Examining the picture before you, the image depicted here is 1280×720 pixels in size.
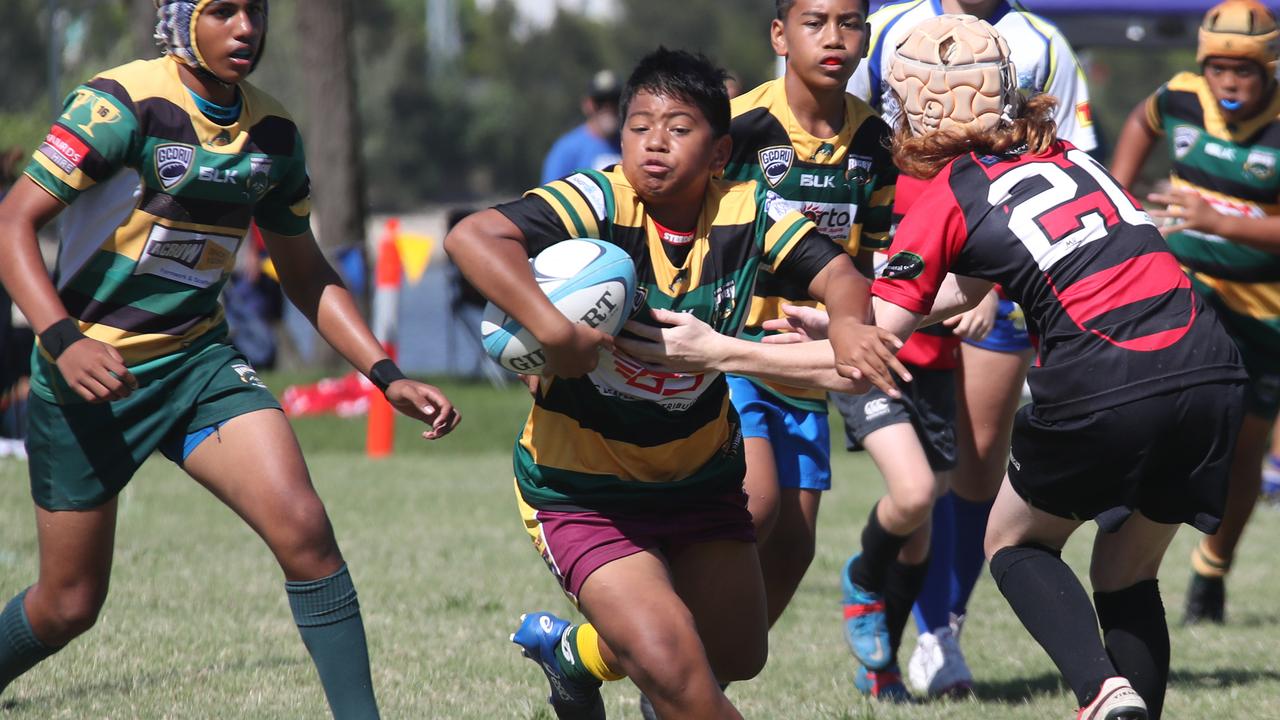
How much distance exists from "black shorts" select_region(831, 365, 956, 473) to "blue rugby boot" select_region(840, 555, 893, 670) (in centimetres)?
53

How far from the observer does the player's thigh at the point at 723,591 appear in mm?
3883

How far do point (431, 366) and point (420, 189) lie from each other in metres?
41.0

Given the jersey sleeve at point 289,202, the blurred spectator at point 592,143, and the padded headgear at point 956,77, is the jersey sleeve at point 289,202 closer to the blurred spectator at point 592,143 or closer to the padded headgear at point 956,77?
the padded headgear at point 956,77

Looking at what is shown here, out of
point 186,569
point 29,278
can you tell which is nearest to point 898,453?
point 29,278

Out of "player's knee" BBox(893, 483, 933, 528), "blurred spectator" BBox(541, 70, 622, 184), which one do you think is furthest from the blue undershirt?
"blurred spectator" BBox(541, 70, 622, 184)

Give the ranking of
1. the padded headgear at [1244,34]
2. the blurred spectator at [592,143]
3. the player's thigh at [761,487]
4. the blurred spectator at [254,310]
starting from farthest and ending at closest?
1. the blurred spectator at [254,310]
2. the blurred spectator at [592,143]
3. the padded headgear at [1244,34]
4. the player's thigh at [761,487]

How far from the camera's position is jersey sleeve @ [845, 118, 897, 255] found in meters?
4.65

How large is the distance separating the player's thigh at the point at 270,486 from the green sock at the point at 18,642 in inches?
25.3

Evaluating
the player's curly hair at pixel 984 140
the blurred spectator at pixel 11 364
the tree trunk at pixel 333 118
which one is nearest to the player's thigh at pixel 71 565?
the player's curly hair at pixel 984 140

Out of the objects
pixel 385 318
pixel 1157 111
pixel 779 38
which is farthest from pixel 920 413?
pixel 385 318

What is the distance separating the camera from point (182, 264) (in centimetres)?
407

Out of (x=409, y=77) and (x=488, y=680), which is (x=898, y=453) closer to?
(x=488, y=680)

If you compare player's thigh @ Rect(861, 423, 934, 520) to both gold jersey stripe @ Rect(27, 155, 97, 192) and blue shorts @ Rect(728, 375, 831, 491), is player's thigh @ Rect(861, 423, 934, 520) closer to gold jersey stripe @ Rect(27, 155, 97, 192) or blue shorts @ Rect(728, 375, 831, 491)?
blue shorts @ Rect(728, 375, 831, 491)

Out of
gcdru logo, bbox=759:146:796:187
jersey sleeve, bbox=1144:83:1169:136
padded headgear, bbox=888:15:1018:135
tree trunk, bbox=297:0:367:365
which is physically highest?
padded headgear, bbox=888:15:1018:135
